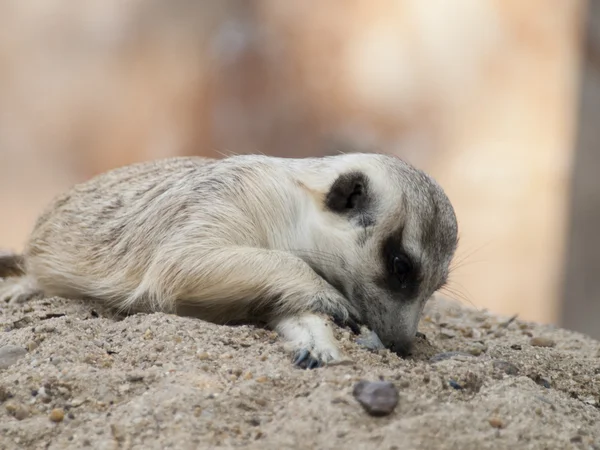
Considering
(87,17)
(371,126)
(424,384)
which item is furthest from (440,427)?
(87,17)

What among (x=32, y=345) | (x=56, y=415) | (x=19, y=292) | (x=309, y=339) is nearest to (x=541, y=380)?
(x=309, y=339)

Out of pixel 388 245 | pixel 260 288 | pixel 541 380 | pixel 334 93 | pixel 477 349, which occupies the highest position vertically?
pixel 334 93

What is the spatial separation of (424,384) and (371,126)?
539cm

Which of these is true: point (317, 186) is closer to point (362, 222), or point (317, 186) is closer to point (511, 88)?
point (362, 222)

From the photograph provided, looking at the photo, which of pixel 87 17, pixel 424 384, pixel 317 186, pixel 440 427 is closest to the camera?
pixel 440 427

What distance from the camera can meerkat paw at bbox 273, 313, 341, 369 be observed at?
8.45 ft

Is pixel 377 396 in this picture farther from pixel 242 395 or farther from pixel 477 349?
pixel 477 349

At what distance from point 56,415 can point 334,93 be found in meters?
5.79

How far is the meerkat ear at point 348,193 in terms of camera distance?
Answer: 3207 millimetres

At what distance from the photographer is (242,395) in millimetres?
2240

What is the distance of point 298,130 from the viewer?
7.61 meters

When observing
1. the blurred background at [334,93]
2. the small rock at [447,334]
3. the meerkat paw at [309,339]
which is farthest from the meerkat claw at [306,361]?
the blurred background at [334,93]

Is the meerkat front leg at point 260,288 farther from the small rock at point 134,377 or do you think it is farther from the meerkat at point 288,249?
the small rock at point 134,377

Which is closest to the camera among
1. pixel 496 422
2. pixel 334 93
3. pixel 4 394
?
A: pixel 496 422
